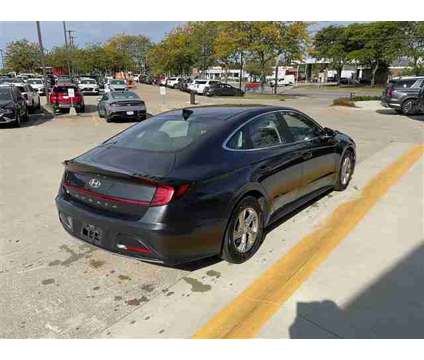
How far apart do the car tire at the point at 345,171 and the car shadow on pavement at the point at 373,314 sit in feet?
8.15

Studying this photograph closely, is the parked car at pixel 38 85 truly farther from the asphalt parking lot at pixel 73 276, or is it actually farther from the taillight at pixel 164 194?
the taillight at pixel 164 194

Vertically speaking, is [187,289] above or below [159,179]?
below

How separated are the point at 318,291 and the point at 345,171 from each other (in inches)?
124

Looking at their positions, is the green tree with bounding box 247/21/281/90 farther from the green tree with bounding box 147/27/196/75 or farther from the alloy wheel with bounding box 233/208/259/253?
the alloy wheel with bounding box 233/208/259/253

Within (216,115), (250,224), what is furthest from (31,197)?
(250,224)

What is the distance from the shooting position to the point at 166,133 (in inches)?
156

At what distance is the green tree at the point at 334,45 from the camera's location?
191 ft

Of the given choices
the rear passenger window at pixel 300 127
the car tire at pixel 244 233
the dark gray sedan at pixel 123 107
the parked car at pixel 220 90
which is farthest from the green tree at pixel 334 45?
the car tire at pixel 244 233

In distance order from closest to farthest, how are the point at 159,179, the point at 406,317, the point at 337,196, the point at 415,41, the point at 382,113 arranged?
the point at 406,317 → the point at 159,179 → the point at 337,196 → the point at 382,113 → the point at 415,41

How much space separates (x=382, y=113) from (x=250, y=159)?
17.5 m

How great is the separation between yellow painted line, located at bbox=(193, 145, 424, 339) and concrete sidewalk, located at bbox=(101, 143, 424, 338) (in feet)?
0.20
